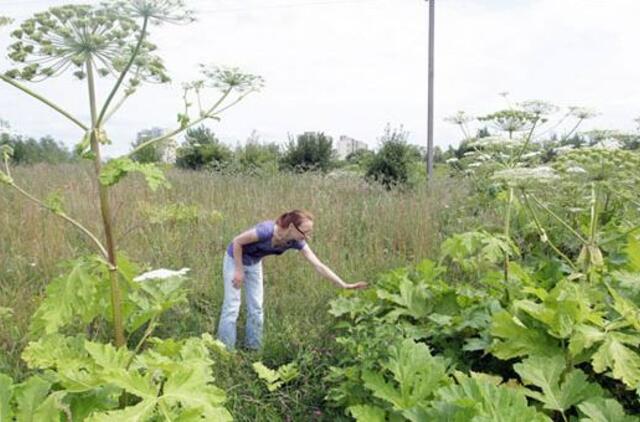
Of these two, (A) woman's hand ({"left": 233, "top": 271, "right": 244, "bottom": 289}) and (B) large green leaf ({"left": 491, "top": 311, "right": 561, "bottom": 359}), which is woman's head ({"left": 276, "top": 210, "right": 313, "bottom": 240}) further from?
(B) large green leaf ({"left": 491, "top": 311, "right": 561, "bottom": 359})

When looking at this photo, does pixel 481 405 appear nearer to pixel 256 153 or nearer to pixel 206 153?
pixel 256 153

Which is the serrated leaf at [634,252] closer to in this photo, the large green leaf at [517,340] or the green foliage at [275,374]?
the large green leaf at [517,340]

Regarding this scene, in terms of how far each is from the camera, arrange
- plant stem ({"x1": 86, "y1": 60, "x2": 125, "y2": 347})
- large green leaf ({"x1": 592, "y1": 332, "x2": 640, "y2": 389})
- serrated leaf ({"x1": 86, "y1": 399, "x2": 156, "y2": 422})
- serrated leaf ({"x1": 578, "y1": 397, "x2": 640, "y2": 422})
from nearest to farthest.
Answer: serrated leaf ({"x1": 86, "y1": 399, "x2": 156, "y2": 422})
plant stem ({"x1": 86, "y1": 60, "x2": 125, "y2": 347})
serrated leaf ({"x1": 578, "y1": 397, "x2": 640, "y2": 422})
large green leaf ({"x1": 592, "y1": 332, "x2": 640, "y2": 389})

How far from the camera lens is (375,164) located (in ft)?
40.6

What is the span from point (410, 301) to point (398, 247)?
2.91 metres

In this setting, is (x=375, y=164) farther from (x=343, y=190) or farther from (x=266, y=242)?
(x=266, y=242)

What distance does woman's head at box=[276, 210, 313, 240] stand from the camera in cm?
452

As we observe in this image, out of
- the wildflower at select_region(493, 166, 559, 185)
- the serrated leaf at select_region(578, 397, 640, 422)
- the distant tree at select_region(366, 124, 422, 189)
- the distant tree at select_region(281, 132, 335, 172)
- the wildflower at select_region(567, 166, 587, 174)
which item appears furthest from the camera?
the distant tree at select_region(281, 132, 335, 172)

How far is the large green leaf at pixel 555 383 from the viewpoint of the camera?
255 centimetres

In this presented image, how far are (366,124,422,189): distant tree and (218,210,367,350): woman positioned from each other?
7.34 metres

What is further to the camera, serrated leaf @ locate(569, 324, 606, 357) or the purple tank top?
the purple tank top

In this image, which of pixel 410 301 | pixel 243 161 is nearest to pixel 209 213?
pixel 410 301

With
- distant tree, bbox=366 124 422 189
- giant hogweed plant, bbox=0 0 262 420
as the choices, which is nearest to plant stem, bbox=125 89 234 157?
giant hogweed plant, bbox=0 0 262 420

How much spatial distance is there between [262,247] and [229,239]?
7.22 ft
